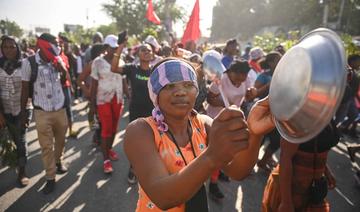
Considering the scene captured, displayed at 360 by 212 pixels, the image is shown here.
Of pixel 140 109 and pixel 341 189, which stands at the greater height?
pixel 140 109

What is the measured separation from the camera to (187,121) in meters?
1.90

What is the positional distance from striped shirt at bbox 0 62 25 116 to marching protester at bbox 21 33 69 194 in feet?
0.98

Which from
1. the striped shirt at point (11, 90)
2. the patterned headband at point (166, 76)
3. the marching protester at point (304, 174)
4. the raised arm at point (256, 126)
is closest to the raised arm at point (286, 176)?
the marching protester at point (304, 174)

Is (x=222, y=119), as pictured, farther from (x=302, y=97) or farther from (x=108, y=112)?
(x=108, y=112)

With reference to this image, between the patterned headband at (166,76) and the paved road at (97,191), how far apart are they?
251cm

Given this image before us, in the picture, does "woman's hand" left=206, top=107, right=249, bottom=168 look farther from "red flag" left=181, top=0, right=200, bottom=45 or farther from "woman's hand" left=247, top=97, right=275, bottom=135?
"red flag" left=181, top=0, right=200, bottom=45

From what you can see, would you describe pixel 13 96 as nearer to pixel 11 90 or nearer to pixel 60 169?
pixel 11 90

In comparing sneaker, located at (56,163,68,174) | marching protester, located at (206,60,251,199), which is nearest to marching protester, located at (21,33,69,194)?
sneaker, located at (56,163,68,174)

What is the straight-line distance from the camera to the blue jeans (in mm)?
4367

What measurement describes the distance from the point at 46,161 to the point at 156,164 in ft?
11.0

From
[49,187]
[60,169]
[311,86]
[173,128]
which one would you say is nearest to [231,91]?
[173,128]

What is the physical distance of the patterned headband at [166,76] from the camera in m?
1.68

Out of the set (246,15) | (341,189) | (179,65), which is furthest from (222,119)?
(246,15)

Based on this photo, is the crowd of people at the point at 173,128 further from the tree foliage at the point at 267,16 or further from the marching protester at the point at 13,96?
the tree foliage at the point at 267,16
